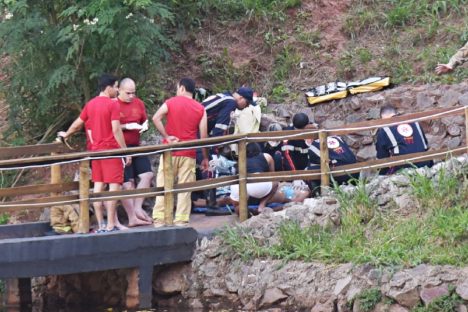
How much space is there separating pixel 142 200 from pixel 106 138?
4.32 ft

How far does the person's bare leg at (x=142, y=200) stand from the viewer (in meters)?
12.8

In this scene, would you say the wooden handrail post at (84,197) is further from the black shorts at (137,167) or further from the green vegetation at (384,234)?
the green vegetation at (384,234)

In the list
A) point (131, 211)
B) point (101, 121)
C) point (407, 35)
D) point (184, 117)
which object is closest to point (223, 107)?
point (184, 117)

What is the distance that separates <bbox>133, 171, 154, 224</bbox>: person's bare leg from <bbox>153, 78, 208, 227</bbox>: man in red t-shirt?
28 centimetres

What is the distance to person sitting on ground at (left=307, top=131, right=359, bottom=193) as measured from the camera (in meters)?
12.8

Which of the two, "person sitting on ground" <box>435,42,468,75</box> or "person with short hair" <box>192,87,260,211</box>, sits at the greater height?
"person sitting on ground" <box>435,42,468,75</box>

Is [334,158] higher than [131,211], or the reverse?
[334,158]

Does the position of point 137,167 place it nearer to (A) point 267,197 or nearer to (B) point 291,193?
(A) point 267,197

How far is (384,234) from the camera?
1144cm

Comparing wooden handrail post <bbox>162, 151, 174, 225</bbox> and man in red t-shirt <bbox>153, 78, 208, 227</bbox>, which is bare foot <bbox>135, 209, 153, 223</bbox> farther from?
wooden handrail post <bbox>162, 151, 174, 225</bbox>

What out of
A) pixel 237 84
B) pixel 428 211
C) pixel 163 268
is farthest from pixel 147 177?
pixel 237 84

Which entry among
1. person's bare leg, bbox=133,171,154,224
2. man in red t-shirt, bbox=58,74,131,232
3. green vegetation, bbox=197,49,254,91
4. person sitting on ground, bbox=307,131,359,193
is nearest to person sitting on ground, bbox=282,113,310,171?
person sitting on ground, bbox=307,131,359,193

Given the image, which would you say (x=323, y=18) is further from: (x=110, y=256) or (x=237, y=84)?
(x=110, y=256)

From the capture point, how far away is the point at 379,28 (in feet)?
56.7
